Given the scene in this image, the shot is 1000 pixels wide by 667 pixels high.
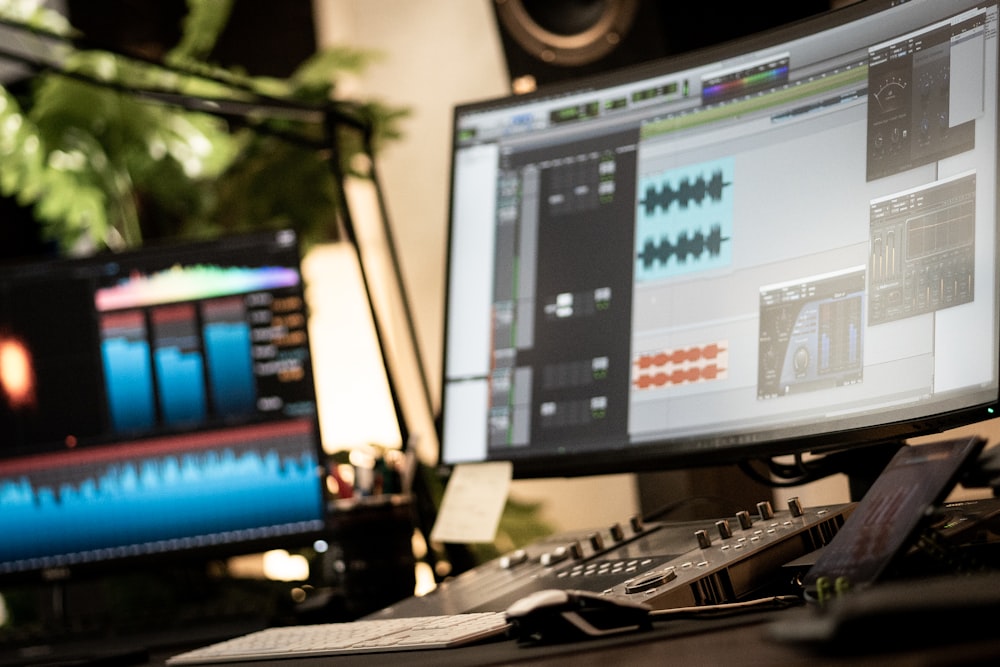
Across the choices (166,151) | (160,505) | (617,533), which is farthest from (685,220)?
(166,151)

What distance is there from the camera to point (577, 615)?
0.71 m

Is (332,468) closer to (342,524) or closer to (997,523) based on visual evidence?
(342,524)

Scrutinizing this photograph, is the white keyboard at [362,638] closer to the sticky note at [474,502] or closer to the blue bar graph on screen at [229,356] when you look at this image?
the sticky note at [474,502]

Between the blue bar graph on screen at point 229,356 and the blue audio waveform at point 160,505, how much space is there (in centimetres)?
7

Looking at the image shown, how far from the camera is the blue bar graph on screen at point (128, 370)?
1.50 m

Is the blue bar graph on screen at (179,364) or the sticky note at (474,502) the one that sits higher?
the blue bar graph on screen at (179,364)

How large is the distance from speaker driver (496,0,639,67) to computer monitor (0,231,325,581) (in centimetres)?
54

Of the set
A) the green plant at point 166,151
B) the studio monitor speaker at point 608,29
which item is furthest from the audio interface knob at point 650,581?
the green plant at point 166,151

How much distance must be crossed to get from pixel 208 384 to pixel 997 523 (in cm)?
104

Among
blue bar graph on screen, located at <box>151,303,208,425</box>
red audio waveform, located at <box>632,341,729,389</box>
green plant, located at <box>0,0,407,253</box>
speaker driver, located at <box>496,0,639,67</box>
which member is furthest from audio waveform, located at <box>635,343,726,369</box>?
green plant, located at <box>0,0,407,253</box>

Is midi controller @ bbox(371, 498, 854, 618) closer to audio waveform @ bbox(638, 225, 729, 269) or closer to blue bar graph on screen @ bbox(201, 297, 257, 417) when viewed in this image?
audio waveform @ bbox(638, 225, 729, 269)

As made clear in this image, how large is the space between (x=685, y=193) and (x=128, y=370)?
83cm

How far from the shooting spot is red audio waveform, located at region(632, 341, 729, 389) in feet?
3.38

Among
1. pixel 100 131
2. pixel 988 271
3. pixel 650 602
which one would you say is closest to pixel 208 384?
pixel 100 131
